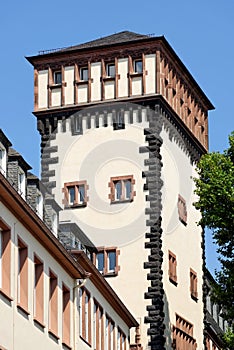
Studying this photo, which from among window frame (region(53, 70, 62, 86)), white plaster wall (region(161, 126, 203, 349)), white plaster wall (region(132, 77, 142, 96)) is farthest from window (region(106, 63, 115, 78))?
white plaster wall (region(161, 126, 203, 349))

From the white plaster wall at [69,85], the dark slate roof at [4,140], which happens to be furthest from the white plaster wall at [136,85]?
the dark slate roof at [4,140]

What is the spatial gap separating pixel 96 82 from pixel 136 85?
238cm

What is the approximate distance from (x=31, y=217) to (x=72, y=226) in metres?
18.7

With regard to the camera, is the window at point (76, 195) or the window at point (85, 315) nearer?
the window at point (85, 315)

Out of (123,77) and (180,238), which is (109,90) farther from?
(180,238)

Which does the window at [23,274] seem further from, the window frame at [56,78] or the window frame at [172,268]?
the window frame at [56,78]

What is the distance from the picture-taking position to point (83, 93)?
75188mm

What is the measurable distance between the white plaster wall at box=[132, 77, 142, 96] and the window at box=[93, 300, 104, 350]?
20502 mm

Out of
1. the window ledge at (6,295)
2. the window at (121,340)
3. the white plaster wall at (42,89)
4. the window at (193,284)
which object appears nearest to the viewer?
the window ledge at (6,295)

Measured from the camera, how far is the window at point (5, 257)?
38.1 meters

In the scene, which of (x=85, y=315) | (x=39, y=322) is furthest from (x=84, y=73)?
(x=39, y=322)

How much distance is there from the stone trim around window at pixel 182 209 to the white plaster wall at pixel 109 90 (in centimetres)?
705

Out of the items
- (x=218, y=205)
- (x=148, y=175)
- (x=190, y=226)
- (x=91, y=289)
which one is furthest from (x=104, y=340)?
(x=190, y=226)

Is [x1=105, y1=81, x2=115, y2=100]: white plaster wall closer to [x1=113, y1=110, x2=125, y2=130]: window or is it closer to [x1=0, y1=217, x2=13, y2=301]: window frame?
[x1=113, y1=110, x2=125, y2=130]: window
